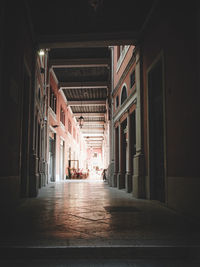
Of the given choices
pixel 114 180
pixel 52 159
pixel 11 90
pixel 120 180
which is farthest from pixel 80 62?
pixel 11 90

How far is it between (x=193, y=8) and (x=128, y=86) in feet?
20.8

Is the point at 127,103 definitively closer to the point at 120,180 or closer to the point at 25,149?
the point at 120,180

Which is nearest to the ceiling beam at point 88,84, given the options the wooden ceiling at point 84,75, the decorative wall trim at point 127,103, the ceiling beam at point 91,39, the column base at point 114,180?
the wooden ceiling at point 84,75

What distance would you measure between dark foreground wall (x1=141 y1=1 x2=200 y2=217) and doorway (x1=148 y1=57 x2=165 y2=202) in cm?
122

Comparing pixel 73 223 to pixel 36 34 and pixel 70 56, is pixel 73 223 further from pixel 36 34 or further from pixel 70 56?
pixel 70 56

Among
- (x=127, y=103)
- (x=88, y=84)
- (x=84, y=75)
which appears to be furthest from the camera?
(x=88, y=84)

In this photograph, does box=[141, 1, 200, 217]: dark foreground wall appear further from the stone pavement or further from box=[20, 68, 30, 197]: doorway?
box=[20, 68, 30, 197]: doorway

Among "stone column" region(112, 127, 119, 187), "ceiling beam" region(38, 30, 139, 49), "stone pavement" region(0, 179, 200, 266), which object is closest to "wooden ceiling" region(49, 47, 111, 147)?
"stone column" region(112, 127, 119, 187)

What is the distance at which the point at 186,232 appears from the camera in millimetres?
3801

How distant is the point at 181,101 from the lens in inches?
224

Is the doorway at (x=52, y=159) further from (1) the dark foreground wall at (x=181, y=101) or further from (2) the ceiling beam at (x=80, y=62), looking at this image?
(1) the dark foreground wall at (x=181, y=101)

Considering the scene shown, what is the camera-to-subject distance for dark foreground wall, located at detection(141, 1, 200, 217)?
5102 millimetres

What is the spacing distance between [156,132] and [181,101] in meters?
2.70

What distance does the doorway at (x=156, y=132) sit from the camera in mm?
8000
